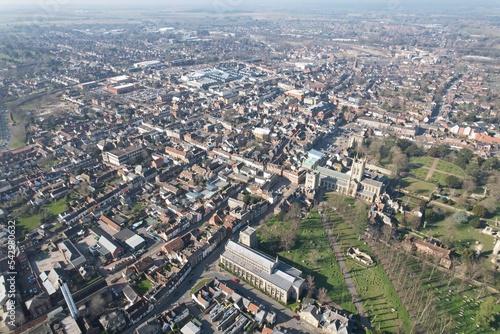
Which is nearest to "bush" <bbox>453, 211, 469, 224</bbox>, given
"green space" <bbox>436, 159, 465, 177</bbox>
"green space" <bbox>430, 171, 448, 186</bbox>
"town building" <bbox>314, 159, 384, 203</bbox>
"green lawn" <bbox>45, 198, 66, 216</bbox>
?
"town building" <bbox>314, 159, 384, 203</bbox>

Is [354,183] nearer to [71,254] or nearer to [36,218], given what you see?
[71,254]

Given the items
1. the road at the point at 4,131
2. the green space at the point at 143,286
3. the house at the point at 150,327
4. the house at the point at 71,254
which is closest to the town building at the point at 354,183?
the green space at the point at 143,286

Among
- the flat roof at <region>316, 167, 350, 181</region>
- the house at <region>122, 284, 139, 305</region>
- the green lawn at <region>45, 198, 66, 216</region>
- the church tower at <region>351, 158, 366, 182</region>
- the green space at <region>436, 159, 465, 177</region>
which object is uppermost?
the church tower at <region>351, 158, 366, 182</region>

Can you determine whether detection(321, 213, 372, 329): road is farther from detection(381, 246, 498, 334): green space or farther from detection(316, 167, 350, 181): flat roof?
detection(316, 167, 350, 181): flat roof

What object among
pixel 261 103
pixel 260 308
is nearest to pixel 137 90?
pixel 261 103

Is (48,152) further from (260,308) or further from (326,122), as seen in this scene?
(326,122)
